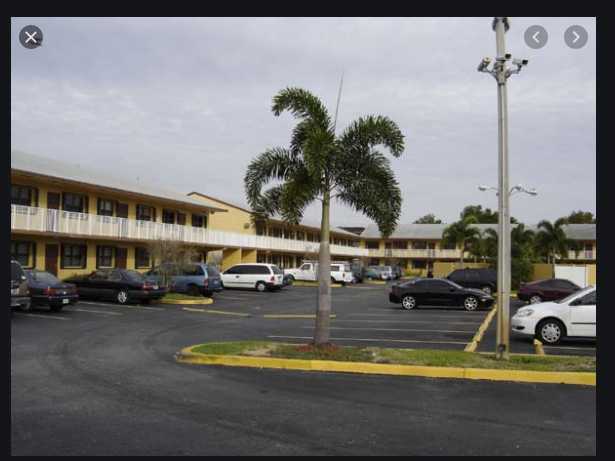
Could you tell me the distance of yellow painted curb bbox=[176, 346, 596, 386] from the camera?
10188mm

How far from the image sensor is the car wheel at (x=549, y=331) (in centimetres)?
Answer: 1520

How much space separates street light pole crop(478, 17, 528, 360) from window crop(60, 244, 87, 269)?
25384 mm

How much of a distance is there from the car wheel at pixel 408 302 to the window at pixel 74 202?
17453 millimetres

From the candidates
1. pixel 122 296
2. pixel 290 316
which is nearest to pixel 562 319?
pixel 290 316

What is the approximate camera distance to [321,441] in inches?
265

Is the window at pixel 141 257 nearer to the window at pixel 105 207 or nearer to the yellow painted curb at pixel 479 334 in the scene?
the window at pixel 105 207

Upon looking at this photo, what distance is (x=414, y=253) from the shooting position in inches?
3184

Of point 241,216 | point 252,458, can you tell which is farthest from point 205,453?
point 241,216

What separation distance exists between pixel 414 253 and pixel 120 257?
2025 inches

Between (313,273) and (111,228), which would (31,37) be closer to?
(111,228)

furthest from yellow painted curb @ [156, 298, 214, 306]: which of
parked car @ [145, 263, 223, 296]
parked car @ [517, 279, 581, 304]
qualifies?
parked car @ [517, 279, 581, 304]

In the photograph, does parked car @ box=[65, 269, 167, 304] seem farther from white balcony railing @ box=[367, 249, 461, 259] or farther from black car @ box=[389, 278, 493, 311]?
white balcony railing @ box=[367, 249, 461, 259]

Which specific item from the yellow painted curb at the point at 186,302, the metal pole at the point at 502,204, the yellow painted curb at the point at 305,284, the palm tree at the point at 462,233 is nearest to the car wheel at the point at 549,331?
the metal pole at the point at 502,204

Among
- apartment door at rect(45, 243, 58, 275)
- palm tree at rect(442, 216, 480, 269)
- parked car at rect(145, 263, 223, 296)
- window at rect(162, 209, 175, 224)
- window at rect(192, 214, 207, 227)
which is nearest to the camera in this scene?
parked car at rect(145, 263, 223, 296)
